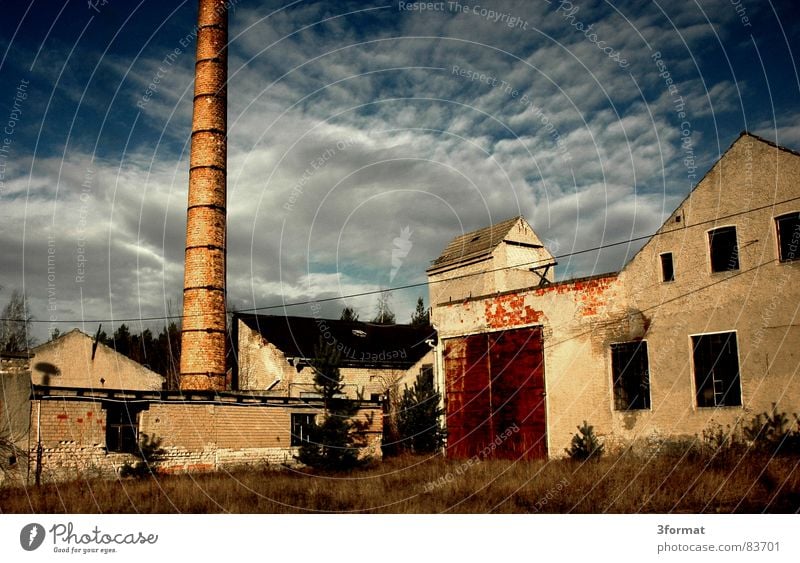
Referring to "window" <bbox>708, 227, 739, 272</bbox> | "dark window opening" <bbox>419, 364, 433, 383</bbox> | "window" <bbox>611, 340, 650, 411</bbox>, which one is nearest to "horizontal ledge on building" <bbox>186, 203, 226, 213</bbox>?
"dark window opening" <bbox>419, 364, 433, 383</bbox>

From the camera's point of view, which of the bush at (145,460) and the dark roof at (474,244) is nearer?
the bush at (145,460)

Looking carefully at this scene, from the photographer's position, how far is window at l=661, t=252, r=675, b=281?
687 inches

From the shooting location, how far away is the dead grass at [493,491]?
1173cm

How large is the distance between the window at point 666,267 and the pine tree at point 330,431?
9.82 metres

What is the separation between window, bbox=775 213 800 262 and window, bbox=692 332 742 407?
2149 mm

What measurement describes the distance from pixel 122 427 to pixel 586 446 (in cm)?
1310

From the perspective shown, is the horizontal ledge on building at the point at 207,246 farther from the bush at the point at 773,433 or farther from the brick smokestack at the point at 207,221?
the bush at the point at 773,433

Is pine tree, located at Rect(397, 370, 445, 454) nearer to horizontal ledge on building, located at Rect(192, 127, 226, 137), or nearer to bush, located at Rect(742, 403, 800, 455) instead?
bush, located at Rect(742, 403, 800, 455)

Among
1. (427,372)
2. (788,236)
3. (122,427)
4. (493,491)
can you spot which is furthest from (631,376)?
(122,427)

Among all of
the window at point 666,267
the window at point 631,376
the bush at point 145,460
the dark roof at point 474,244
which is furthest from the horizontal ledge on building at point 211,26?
the window at point 631,376

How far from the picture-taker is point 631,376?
700 inches

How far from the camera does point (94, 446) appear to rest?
61.5 ft

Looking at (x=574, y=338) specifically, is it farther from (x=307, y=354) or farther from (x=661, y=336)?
(x=307, y=354)
